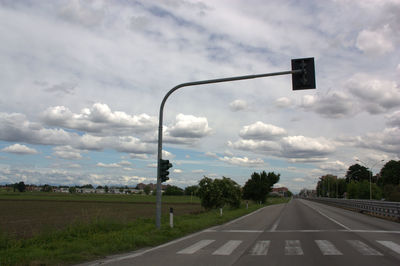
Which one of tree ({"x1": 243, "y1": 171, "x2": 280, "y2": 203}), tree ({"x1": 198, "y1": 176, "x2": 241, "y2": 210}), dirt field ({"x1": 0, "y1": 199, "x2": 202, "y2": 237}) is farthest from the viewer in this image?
tree ({"x1": 243, "y1": 171, "x2": 280, "y2": 203})

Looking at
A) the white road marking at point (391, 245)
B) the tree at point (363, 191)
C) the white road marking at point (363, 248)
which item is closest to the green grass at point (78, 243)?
the white road marking at point (363, 248)

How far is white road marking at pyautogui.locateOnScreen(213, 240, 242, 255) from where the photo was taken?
33.9 feet

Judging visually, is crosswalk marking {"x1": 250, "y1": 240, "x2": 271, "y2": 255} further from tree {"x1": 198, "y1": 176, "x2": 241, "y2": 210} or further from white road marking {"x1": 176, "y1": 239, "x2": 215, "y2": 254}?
tree {"x1": 198, "y1": 176, "x2": 241, "y2": 210}

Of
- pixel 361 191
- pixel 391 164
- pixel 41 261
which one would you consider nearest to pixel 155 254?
pixel 41 261

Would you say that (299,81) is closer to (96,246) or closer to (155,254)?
(155,254)

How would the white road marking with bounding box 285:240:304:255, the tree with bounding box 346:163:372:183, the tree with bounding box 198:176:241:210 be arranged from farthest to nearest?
the tree with bounding box 346:163:372:183 < the tree with bounding box 198:176:241:210 < the white road marking with bounding box 285:240:304:255

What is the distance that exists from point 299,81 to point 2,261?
10290mm

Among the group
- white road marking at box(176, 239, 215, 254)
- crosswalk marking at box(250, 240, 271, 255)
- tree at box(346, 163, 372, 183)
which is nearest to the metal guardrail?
crosswalk marking at box(250, 240, 271, 255)

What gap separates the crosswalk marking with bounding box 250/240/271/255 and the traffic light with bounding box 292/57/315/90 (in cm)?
539

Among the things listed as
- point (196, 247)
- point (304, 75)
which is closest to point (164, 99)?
point (304, 75)

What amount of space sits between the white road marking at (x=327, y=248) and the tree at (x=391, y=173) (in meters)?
116

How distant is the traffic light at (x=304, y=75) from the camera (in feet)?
40.8

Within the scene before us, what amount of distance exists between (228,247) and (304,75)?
20.5 feet

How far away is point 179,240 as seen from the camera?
536 inches
